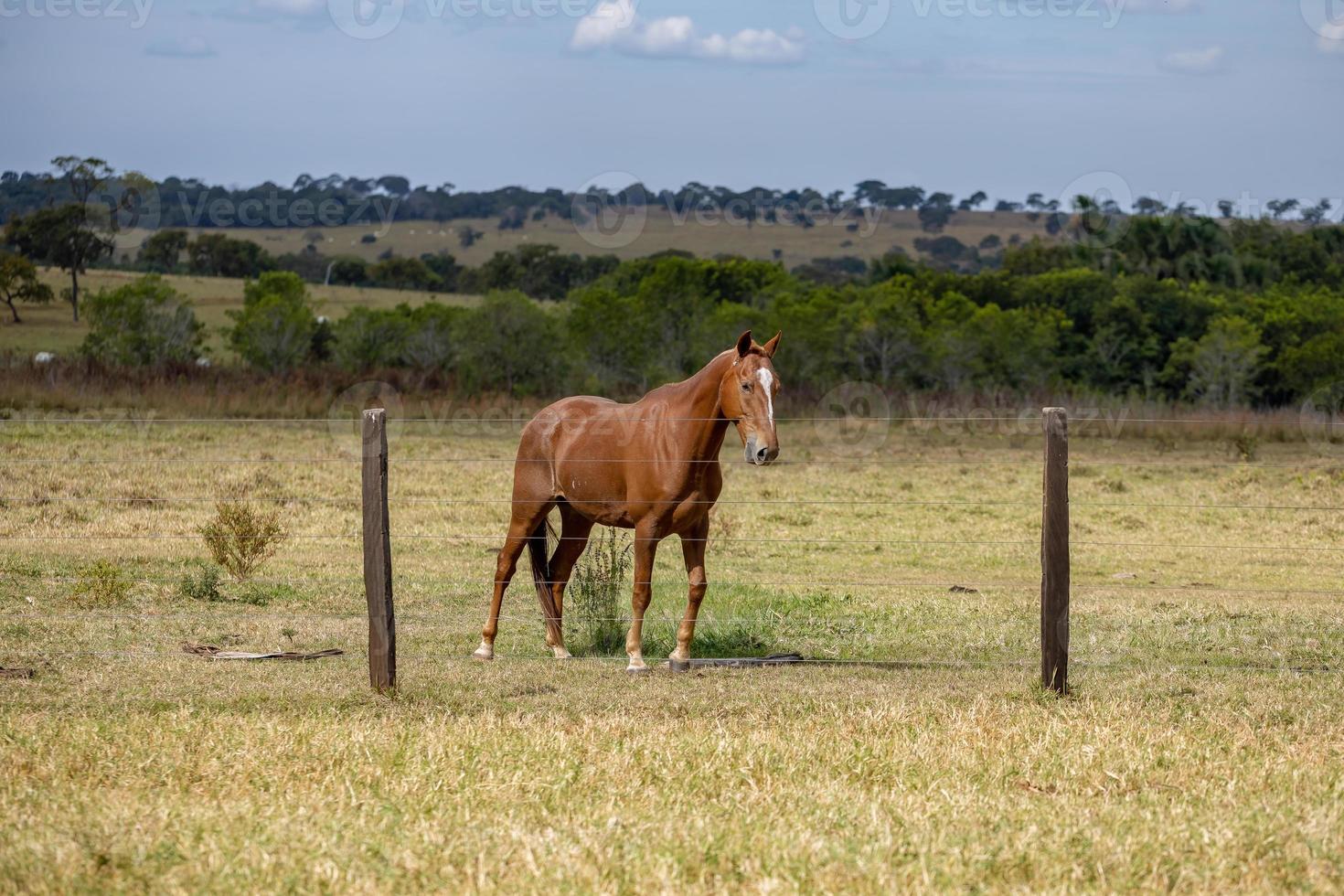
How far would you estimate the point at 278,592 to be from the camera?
12.9 meters

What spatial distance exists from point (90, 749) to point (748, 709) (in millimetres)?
3628

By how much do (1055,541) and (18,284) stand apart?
195 feet

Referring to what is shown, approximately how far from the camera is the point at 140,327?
4912 centimetres

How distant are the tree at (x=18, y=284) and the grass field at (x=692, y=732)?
46.6 m

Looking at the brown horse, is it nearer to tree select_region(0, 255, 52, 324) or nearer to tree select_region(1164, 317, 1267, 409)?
tree select_region(1164, 317, 1267, 409)

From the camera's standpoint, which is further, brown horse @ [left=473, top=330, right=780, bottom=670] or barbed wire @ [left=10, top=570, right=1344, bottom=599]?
barbed wire @ [left=10, top=570, right=1344, bottom=599]

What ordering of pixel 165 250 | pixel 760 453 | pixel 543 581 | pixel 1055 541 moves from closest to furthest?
pixel 1055 541 → pixel 760 453 → pixel 543 581 → pixel 165 250

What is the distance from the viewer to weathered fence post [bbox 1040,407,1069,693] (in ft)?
27.6

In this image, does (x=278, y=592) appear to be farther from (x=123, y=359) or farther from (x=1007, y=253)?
(x=1007, y=253)

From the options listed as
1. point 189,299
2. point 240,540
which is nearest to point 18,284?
point 189,299

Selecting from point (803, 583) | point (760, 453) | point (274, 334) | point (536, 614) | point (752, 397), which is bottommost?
point (803, 583)

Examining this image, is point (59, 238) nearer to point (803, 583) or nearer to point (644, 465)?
point (803, 583)

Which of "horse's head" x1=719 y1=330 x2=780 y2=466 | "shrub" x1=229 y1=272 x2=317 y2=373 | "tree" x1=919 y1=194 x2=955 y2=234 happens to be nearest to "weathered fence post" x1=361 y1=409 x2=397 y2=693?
"horse's head" x1=719 y1=330 x2=780 y2=466

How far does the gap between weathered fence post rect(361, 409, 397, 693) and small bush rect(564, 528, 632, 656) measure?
2.46 metres
